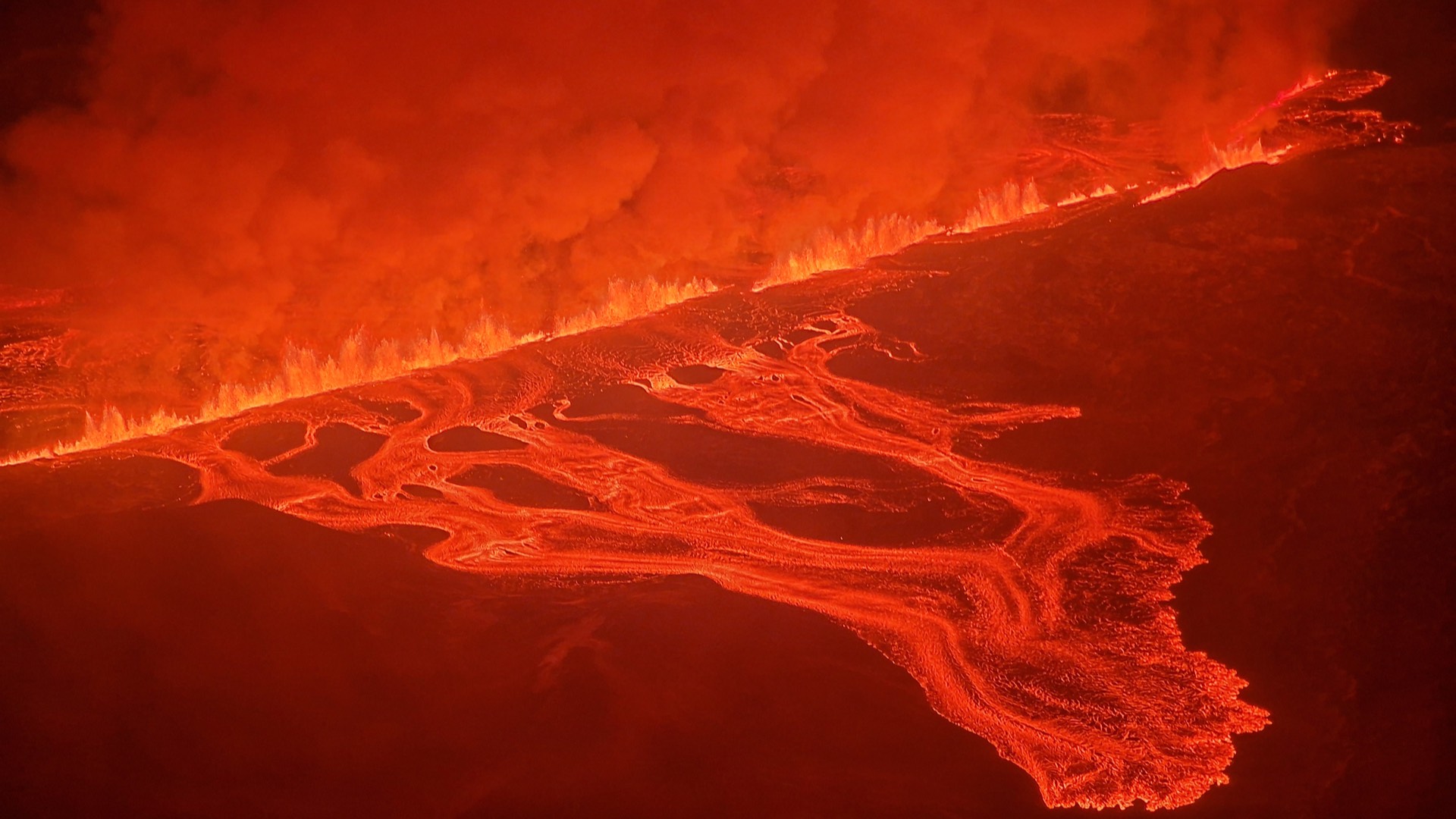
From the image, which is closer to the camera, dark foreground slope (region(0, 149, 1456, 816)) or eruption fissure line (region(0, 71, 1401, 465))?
dark foreground slope (region(0, 149, 1456, 816))

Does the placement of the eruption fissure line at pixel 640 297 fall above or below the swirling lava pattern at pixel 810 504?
above

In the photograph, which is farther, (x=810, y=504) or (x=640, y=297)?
(x=640, y=297)

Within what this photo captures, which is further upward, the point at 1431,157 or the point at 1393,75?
the point at 1393,75

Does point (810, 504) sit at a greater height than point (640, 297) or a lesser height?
lesser

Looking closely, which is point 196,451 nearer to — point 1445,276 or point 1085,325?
point 1085,325

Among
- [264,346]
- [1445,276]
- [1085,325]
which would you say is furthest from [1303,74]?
[264,346]

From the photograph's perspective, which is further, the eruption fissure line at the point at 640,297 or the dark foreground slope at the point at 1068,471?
the eruption fissure line at the point at 640,297

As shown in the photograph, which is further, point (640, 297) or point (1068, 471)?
point (640, 297)

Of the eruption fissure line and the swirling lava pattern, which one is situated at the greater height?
the eruption fissure line
